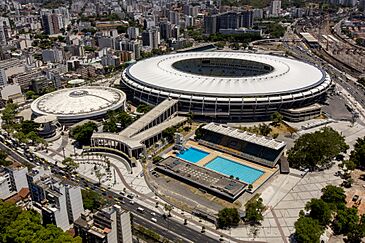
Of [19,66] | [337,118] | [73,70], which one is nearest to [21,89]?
[19,66]

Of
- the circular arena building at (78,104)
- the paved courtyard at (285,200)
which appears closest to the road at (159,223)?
the paved courtyard at (285,200)

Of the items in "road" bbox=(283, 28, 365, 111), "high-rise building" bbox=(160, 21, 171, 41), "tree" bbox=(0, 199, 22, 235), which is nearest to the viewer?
"tree" bbox=(0, 199, 22, 235)

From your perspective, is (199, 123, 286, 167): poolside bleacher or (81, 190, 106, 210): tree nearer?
(81, 190, 106, 210): tree

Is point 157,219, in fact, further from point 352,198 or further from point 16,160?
point 16,160

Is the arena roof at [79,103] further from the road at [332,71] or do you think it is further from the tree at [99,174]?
the road at [332,71]

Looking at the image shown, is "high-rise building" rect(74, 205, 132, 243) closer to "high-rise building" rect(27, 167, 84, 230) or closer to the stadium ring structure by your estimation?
"high-rise building" rect(27, 167, 84, 230)

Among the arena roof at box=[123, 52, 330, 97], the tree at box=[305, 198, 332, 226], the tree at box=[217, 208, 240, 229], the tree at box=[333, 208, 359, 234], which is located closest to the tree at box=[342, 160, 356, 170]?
the tree at box=[333, 208, 359, 234]

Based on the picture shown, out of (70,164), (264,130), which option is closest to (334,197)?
(264,130)
